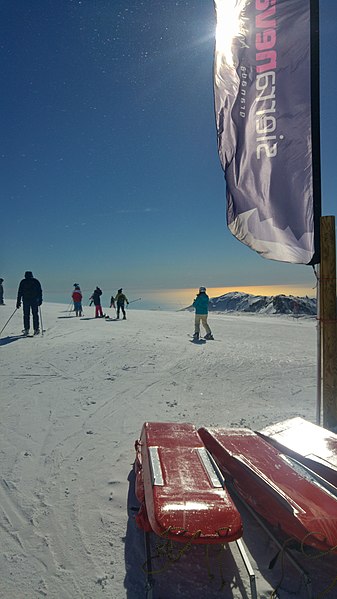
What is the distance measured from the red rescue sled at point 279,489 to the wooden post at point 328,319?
61.9 inches

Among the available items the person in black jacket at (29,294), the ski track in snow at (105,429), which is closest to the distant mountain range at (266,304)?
the ski track in snow at (105,429)

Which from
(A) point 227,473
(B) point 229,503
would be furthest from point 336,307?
(B) point 229,503

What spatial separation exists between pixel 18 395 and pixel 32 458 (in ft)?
9.45

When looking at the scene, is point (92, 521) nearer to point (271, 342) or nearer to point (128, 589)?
point (128, 589)

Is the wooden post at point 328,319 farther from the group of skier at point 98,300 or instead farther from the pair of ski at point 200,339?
the group of skier at point 98,300

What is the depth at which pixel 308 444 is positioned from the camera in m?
4.13

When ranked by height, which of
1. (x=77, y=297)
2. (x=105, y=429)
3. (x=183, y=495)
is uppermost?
(x=77, y=297)

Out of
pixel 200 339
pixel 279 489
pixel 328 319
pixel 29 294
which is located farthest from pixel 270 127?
pixel 29 294

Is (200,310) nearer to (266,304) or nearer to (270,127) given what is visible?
(270,127)

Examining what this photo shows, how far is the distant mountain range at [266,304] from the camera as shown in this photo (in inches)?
1267

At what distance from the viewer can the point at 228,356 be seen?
10.8 m

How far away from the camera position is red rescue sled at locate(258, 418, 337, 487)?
360 cm

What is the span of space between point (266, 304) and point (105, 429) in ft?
111

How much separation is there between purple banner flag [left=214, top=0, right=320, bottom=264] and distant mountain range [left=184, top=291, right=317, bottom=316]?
2345 centimetres
